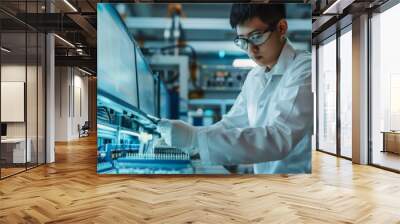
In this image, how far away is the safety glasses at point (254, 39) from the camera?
18.9 ft

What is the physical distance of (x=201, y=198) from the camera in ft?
15.5

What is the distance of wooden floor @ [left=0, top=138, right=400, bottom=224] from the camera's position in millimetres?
3859

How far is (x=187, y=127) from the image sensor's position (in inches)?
233

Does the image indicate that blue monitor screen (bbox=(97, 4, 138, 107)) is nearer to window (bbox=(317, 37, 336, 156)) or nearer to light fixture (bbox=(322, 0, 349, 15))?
light fixture (bbox=(322, 0, 349, 15))

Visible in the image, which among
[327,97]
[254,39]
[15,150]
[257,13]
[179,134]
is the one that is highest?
[257,13]

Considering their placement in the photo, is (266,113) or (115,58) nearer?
(266,113)

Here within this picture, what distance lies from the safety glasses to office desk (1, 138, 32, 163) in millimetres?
4106

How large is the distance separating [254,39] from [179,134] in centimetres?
184

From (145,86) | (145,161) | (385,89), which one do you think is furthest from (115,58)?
(385,89)

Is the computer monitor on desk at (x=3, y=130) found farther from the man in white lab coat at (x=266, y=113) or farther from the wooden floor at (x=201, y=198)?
the man in white lab coat at (x=266, y=113)

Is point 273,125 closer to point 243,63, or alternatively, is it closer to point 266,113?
point 266,113

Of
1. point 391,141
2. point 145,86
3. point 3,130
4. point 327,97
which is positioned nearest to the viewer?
point 145,86

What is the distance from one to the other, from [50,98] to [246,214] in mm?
5624

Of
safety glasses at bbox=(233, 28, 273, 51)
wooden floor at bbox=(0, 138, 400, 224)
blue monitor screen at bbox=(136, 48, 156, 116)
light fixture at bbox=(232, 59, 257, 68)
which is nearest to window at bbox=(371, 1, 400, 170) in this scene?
wooden floor at bbox=(0, 138, 400, 224)
